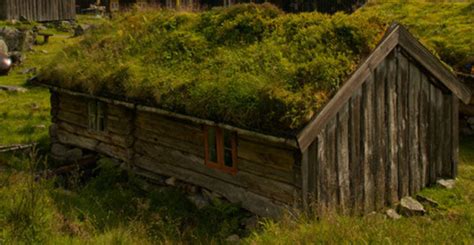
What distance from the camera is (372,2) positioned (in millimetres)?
25047

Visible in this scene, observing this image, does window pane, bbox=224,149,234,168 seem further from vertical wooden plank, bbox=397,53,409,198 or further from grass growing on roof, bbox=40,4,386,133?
vertical wooden plank, bbox=397,53,409,198

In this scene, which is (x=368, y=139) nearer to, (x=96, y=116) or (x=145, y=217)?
(x=145, y=217)

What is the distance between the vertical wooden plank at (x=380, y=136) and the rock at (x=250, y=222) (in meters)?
2.36

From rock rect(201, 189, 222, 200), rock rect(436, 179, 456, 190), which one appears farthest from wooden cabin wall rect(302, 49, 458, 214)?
rock rect(201, 189, 222, 200)

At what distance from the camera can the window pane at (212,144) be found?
11.7 meters

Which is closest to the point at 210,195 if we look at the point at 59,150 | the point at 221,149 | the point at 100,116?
the point at 221,149

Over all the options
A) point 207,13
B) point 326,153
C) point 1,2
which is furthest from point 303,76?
point 1,2

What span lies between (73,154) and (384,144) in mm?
8196

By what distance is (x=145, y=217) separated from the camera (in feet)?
36.7

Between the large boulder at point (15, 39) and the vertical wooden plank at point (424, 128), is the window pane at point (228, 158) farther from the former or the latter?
the large boulder at point (15, 39)

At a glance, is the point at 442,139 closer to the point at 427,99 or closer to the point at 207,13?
the point at 427,99

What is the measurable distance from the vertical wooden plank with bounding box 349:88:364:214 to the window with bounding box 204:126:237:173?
2.15 meters

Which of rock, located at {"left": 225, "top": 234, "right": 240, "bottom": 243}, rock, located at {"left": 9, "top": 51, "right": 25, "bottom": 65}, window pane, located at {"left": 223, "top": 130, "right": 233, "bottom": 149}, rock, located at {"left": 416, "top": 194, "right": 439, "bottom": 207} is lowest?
rock, located at {"left": 225, "top": 234, "right": 240, "bottom": 243}

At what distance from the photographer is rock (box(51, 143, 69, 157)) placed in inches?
622
